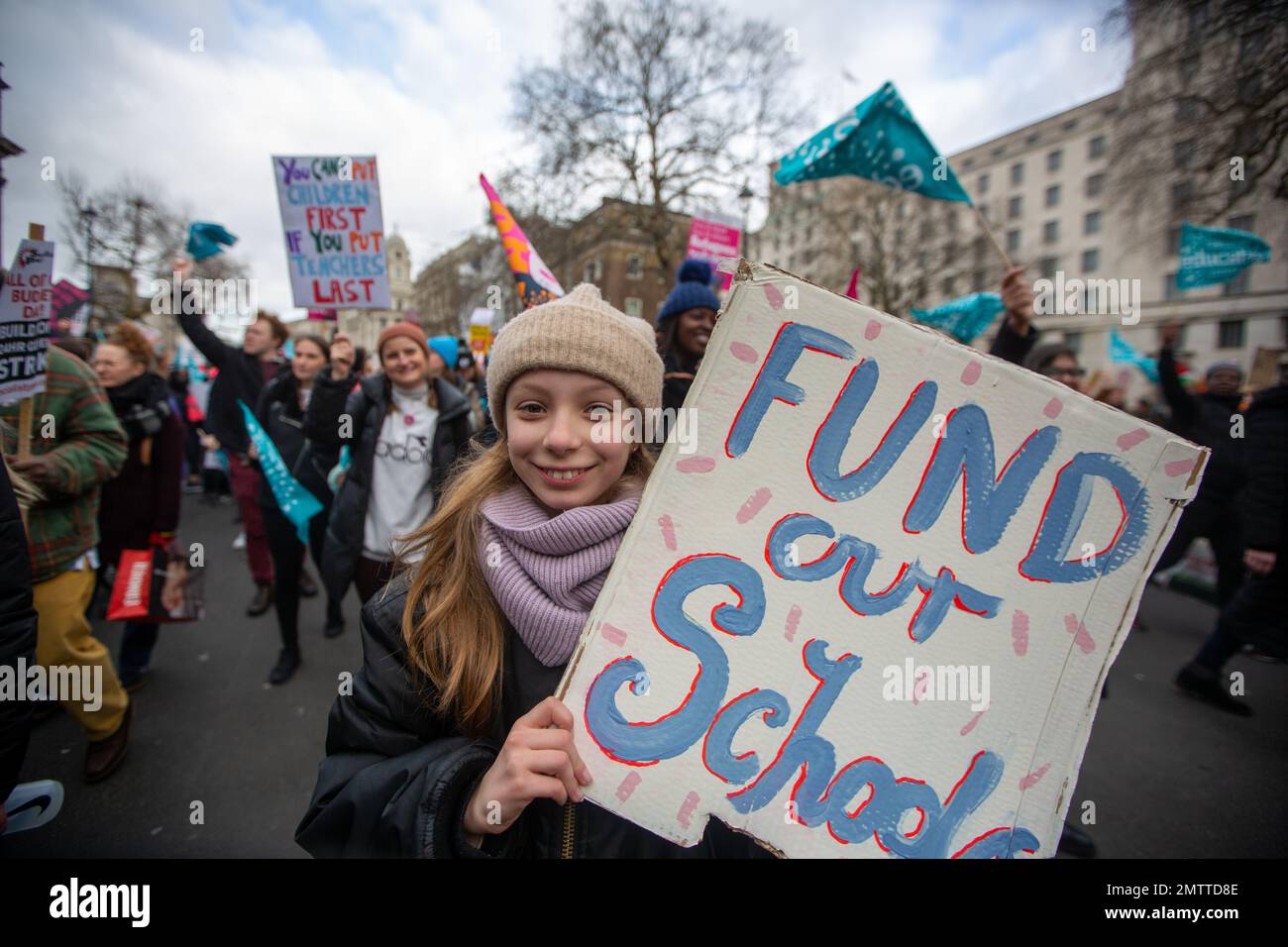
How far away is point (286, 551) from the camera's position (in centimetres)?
342

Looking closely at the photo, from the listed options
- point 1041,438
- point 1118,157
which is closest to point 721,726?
point 1041,438

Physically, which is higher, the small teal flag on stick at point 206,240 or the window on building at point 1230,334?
the window on building at point 1230,334

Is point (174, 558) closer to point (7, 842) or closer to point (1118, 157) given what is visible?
point (7, 842)

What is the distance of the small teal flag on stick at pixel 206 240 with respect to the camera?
3.30 meters

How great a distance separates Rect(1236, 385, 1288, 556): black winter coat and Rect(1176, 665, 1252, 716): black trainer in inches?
39.5

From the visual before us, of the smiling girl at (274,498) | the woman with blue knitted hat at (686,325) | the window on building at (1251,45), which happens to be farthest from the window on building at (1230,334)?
the smiling girl at (274,498)

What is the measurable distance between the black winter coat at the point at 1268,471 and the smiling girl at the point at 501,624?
3944 millimetres

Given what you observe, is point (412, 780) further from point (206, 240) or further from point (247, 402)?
point (247, 402)

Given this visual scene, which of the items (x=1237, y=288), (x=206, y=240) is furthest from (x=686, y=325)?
(x=1237, y=288)

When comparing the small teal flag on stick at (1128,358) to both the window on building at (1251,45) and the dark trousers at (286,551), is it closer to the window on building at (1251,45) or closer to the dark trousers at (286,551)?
the window on building at (1251,45)

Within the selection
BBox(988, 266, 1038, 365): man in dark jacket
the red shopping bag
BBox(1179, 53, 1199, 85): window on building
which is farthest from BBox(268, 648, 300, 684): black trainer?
BBox(1179, 53, 1199, 85): window on building

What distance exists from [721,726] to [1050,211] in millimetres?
53608

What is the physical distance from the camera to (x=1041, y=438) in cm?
86

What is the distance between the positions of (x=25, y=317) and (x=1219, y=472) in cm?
677
